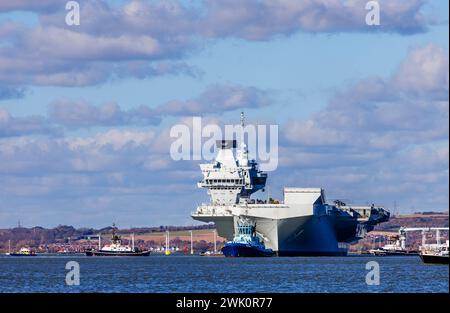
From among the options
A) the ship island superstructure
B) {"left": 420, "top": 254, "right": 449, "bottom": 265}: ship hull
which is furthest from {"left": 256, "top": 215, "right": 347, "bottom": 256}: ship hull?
{"left": 420, "top": 254, "right": 449, "bottom": 265}: ship hull

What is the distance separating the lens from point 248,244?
176625 millimetres

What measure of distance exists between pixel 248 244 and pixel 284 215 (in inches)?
280

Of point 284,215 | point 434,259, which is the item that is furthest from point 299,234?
point 434,259

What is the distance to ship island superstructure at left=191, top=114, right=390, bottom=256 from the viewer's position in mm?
176250

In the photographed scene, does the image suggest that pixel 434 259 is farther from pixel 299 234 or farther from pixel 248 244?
pixel 299 234

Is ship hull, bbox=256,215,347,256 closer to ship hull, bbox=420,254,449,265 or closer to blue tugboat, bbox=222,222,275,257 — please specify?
blue tugboat, bbox=222,222,275,257

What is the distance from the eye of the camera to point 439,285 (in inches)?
3548

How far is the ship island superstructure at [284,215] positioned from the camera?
176 meters

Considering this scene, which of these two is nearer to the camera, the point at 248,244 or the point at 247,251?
the point at 248,244

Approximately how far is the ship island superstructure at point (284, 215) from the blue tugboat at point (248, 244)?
4.38 ft

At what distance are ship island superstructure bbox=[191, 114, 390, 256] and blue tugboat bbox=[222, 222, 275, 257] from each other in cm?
134
